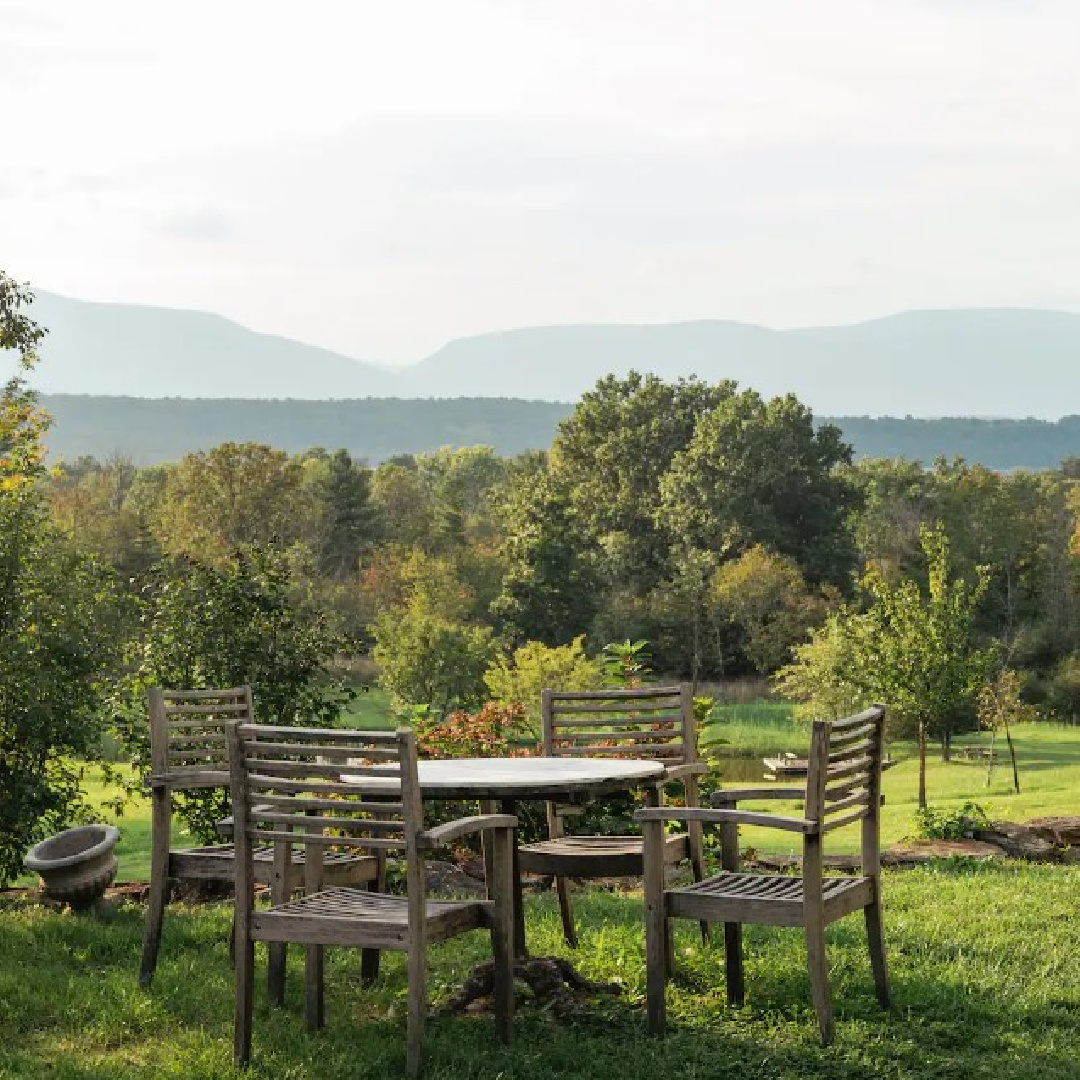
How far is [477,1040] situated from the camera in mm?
5656

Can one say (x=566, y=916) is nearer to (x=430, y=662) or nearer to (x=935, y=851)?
(x=935, y=851)

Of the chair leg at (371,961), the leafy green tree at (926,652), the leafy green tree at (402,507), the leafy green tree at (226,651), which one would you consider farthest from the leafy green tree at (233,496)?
the chair leg at (371,961)

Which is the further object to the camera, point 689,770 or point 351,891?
point 689,770

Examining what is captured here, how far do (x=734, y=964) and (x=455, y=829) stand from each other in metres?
1.49

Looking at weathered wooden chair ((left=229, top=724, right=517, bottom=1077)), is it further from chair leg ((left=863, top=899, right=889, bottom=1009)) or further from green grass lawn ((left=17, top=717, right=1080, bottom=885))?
green grass lawn ((left=17, top=717, right=1080, bottom=885))

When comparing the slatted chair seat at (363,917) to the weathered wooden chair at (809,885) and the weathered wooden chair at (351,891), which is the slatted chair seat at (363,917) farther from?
the weathered wooden chair at (809,885)

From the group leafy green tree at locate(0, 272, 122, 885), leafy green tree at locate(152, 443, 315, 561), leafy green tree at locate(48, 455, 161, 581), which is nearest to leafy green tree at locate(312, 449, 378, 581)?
leafy green tree at locate(152, 443, 315, 561)

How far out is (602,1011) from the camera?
6039 mm

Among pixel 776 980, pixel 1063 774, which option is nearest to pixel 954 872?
pixel 776 980

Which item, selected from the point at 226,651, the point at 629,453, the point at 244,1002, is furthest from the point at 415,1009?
the point at 629,453

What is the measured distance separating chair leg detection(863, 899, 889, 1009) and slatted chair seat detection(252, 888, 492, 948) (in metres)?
1.55

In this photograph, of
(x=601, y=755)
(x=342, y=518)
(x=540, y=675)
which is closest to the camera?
(x=601, y=755)

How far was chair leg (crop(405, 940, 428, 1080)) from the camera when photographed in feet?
17.0

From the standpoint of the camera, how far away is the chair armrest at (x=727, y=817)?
5539mm
